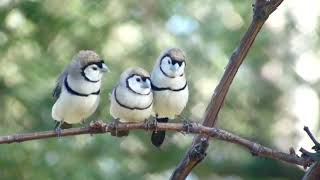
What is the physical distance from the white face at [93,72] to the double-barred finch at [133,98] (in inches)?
2.9

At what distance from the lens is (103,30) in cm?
281

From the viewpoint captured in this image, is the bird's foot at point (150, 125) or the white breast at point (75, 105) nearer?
the bird's foot at point (150, 125)

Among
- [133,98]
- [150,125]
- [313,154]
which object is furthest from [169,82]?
[313,154]

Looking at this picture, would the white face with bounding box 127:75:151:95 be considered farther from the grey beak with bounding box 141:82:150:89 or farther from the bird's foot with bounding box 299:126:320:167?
the bird's foot with bounding box 299:126:320:167

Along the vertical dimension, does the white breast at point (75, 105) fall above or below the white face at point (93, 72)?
below

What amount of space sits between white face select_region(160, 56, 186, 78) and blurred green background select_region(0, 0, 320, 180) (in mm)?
827

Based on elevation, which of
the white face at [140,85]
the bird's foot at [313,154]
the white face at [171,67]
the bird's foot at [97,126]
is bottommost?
the bird's foot at [97,126]

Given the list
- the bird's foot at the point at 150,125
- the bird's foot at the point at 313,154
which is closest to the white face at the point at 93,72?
the bird's foot at the point at 150,125

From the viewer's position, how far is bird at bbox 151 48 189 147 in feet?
5.60

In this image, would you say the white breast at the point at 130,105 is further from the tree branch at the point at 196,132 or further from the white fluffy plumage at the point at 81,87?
the tree branch at the point at 196,132

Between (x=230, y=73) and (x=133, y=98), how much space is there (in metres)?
0.29

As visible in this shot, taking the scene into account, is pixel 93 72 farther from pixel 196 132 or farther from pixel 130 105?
pixel 196 132

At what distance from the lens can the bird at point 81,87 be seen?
62.7 inches

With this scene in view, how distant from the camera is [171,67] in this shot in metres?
1.71
